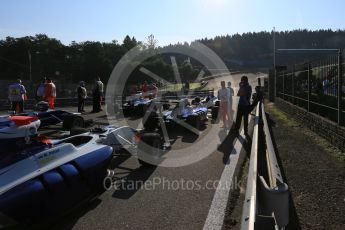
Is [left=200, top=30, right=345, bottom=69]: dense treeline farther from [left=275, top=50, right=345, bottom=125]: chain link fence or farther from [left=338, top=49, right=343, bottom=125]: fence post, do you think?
[left=338, top=49, right=343, bottom=125]: fence post

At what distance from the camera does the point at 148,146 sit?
7.89m

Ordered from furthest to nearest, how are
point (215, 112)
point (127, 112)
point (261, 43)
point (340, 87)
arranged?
point (261, 43)
point (127, 112)
point (215, 112)
point (340, 87)

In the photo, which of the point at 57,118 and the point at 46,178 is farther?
the point at 57,118

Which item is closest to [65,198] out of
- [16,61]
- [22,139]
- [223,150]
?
[22,139]

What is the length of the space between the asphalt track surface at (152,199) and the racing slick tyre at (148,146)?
17 cm

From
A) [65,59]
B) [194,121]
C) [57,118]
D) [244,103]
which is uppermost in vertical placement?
[65,59]

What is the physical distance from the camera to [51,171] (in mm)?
5023

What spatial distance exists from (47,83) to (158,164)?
1032 centimetres

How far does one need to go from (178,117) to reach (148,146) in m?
4.93

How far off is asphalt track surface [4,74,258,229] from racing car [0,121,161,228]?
238 mm

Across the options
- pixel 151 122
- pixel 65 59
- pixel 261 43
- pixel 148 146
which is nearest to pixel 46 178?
pixel 148 146

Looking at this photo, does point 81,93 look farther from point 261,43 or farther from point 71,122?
point 261,43

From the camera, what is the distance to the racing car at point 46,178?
14.6 feet

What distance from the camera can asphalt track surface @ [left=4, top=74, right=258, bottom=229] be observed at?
5008 millimetres
